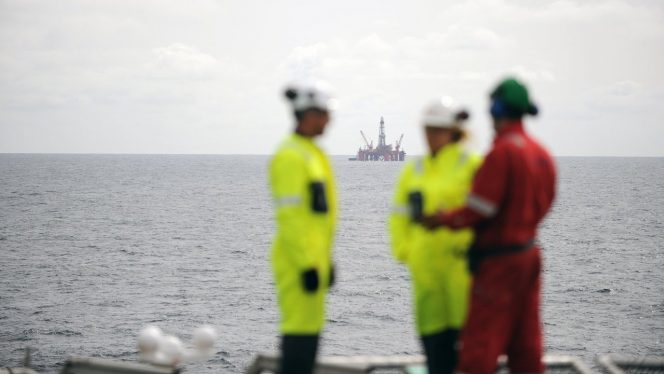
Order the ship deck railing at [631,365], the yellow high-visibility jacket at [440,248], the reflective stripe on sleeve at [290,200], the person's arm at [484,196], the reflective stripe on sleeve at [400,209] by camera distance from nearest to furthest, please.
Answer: the person's arm at [484,196]
the reflective stripe on sleeve at [290,200]
the yellow high-visibility jacket at [440,248]
the reflective stripe on sleeve at [400,209]
the ship deck railing at [631,365]

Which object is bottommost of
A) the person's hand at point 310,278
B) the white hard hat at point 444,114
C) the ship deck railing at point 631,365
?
the ship deck railing at point 631,365

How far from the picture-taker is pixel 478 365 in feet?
16.3

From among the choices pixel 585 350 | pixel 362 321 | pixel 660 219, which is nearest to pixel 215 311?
pixel 362 321

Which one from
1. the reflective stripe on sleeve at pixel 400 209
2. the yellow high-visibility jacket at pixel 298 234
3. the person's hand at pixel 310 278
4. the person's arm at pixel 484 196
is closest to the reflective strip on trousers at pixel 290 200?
the yellow high-visibility jacket at pixel 298 234

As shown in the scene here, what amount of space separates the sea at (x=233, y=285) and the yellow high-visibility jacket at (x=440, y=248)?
22.3 m

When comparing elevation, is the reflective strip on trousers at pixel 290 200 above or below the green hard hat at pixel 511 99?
below

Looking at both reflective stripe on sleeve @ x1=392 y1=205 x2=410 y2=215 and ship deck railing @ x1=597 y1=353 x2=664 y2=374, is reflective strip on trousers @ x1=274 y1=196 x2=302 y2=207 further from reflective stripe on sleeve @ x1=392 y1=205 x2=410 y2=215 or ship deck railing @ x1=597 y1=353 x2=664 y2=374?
ship deck railing @ x1=597 y1=353 x2=664 y2=374

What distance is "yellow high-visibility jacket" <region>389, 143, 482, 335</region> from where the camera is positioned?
5266 millimetres

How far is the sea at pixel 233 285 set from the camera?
3922 centimetres

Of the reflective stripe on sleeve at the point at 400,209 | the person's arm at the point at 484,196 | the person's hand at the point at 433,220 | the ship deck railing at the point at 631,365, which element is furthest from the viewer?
the ship deck railing at the point at 631,365

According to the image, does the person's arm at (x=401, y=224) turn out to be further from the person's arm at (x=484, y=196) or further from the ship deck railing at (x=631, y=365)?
the ship deck railing at (x=631, y=365)

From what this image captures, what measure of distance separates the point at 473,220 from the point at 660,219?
104m

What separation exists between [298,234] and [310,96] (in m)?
0.94

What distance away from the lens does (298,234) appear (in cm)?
498
